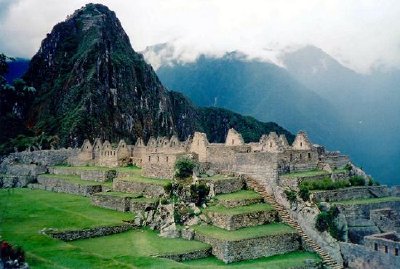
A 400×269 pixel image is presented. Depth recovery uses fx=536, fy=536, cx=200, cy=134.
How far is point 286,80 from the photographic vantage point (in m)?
80.5

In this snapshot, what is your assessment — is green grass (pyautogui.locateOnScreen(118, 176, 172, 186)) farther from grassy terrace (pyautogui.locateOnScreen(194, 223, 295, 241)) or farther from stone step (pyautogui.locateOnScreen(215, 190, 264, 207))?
grassy terrace (pyautogui.locateOnScreen(194, 223, 295, 241))

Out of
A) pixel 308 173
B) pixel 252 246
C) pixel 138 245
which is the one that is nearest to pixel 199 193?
pixel 252 246

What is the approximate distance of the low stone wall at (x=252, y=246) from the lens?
88.0 feet

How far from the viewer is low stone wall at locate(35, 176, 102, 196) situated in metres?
41.6

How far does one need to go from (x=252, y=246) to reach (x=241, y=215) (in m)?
2.40

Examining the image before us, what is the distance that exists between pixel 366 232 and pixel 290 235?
4241mm

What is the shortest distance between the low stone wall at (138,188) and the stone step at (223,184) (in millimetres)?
3040

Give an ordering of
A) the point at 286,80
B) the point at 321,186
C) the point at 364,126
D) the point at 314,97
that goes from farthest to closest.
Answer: the point at 286,80 → the point at 314,97 → the point at 364,126 → the point at 321,186

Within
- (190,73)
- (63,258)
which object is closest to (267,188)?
(63,258)

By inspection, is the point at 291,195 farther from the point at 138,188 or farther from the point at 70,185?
the point at 70,185

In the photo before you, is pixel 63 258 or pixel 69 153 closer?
pixel 63 258

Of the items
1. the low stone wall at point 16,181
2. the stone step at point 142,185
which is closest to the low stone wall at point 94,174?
the low stone wall at point 16,181

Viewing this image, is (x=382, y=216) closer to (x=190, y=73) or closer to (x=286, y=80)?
(x=286, y=80)

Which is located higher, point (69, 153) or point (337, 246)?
point (69, 153)
